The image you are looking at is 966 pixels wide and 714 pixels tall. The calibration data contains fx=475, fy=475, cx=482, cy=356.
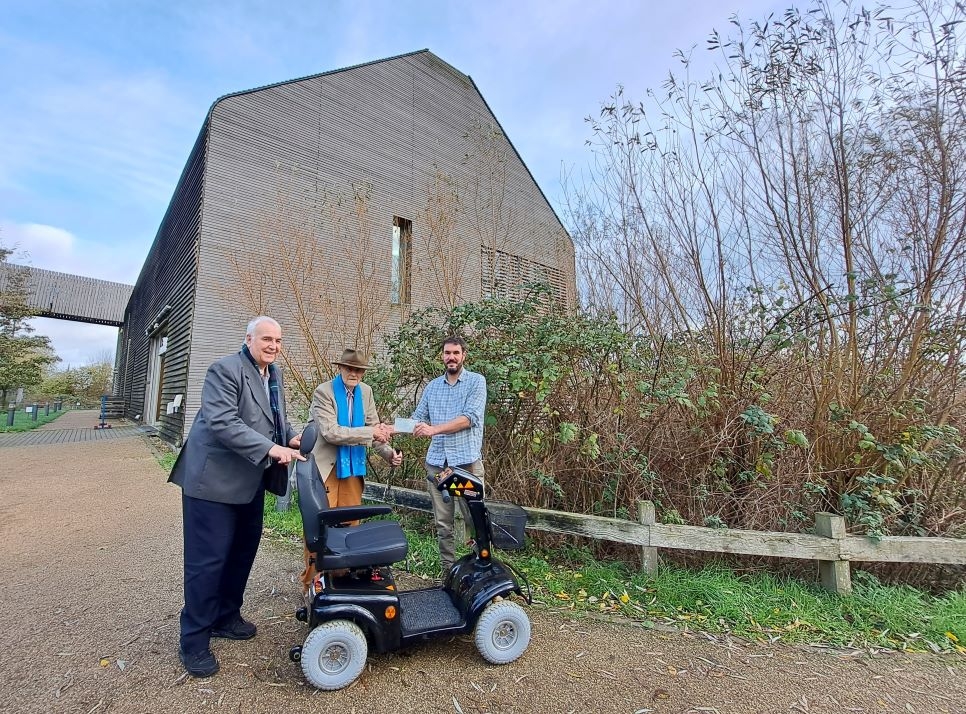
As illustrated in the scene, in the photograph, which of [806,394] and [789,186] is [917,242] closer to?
[789,186]

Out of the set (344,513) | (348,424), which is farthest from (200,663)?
(348,424)

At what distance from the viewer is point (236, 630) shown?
280cm

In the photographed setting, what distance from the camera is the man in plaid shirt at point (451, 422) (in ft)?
11.0

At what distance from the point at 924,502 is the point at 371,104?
41.0 ft

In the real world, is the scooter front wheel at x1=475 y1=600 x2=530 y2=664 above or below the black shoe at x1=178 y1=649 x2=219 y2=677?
above

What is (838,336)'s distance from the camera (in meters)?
3.93

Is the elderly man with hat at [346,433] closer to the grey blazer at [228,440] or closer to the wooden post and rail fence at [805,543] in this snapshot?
the grey blazer at [228,440]

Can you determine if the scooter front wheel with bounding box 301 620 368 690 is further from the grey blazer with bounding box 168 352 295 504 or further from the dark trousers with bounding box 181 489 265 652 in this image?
the grey blazer with bounding box 168 352 295 504

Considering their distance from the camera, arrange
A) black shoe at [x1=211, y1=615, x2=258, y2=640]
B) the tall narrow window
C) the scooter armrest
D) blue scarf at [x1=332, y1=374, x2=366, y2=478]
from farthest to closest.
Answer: the tall narrow window < blue scarf at [x1=332, y1=374, x2=366, y2=478] < black shoe at [x1=211, y1=615, x2=258, y2=640] < the scooter armrest

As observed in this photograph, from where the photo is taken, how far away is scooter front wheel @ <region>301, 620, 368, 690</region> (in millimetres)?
Result: 2234

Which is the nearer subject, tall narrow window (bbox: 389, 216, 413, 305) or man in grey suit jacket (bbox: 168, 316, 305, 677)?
man in grey suit jacket (bbox: 168, 316, 305, 677)

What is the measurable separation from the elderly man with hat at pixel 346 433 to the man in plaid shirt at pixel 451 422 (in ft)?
1.13

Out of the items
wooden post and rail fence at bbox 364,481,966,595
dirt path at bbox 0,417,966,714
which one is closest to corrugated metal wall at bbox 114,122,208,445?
dirt path at bbox 0,417,966,714

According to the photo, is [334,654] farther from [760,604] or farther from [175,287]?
[175,287]
